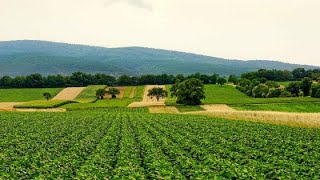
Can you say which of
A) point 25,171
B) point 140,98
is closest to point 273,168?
point 25,171

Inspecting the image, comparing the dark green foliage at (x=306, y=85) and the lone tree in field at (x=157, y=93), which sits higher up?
the dark green foliage at (x=306, y=85)

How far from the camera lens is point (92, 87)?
18338 centimetres

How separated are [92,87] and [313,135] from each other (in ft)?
496

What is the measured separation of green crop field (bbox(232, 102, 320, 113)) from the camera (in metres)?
103

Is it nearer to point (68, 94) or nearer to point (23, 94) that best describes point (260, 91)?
point (68, 94)

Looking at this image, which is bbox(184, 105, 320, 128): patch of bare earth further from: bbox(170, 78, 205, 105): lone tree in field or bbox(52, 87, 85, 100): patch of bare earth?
bbox(52, 87, 85, 100): patch of bare earth

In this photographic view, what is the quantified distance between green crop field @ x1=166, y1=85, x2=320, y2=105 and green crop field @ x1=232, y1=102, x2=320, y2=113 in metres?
6.13

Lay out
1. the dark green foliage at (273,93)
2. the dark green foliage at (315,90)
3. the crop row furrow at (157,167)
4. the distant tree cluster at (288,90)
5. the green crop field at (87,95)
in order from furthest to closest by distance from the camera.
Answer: the green crop field at (87,95) < the distant tree cluster at (288,90) < the dark green foliage at (273,93) < the dark green foliage at (315,90) < the crop row furrow at (157,167)

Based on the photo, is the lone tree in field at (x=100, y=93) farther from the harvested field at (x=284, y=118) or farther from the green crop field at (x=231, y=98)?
the harvested field at (x=284, y=118)

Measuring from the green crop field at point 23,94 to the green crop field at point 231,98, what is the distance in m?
51.6

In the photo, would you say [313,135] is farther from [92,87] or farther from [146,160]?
[92,87]

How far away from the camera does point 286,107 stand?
106250 millimetres

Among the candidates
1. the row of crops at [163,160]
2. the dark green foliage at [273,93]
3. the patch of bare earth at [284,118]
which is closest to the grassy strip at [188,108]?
the patch of bare earth at [284,118]

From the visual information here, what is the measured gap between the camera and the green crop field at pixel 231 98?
118 meters
